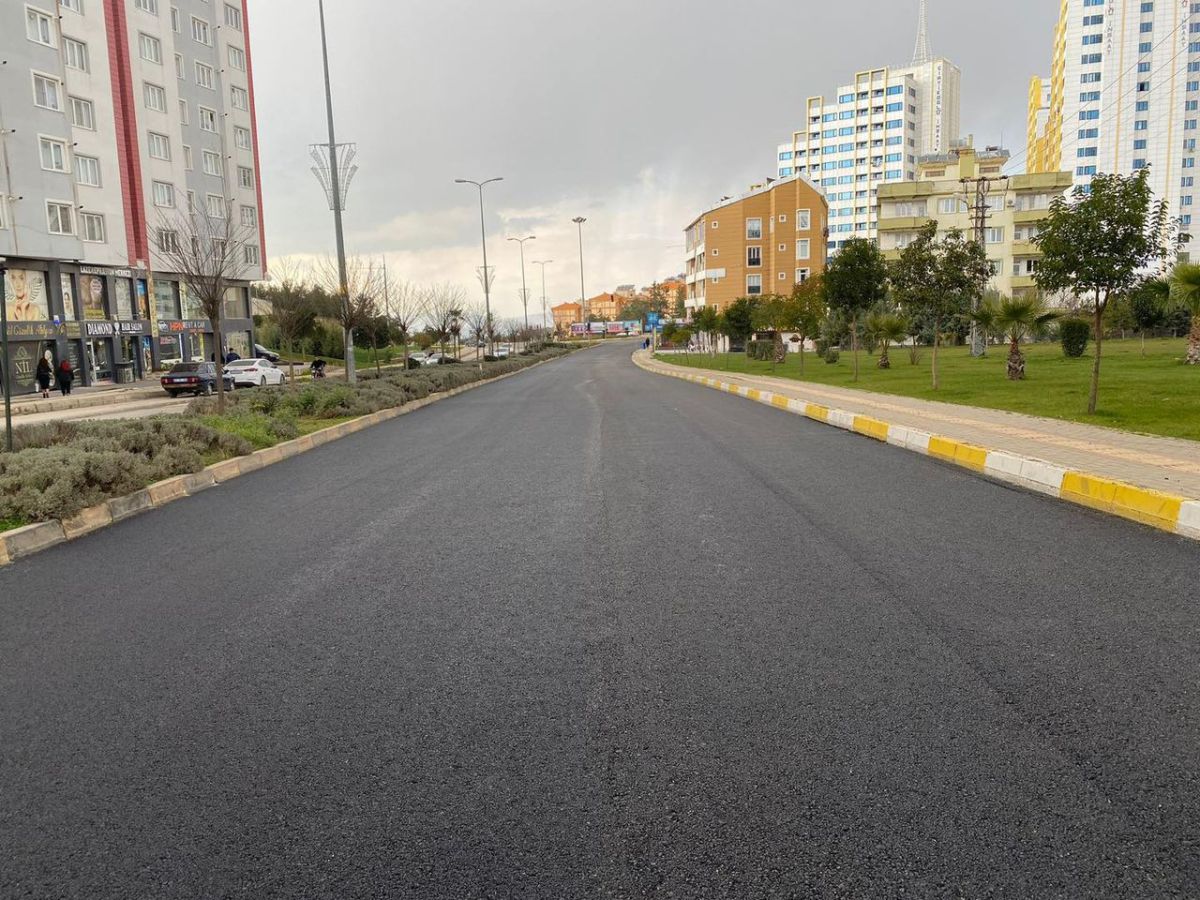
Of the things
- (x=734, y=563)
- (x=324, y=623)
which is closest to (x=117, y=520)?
(x=324, y=623)

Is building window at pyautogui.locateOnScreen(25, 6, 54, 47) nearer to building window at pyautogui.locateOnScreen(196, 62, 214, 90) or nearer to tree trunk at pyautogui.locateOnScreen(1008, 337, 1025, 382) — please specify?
building window at pyautogui.locateOnScreen(196, 62, 214, 90)

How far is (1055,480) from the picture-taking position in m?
8.86

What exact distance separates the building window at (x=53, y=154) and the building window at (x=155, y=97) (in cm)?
1186

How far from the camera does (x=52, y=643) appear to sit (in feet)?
15.7

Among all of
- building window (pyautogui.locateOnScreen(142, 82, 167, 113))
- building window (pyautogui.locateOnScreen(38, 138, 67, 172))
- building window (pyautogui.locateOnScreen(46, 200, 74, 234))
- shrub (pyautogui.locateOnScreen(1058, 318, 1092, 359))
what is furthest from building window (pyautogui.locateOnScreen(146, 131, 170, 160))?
shrub (pyautogui.locateOnScreen(1058, 318, 1092, 359))

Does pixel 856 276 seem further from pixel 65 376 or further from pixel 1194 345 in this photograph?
pixel 65 376

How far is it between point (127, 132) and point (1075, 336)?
1887 inches

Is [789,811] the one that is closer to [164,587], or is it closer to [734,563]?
[734,563]

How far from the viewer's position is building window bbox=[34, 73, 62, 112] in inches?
1426

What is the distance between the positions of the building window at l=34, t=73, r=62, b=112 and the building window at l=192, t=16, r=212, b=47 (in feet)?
57.5

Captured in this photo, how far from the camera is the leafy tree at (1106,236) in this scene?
12.4 meters

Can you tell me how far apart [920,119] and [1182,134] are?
143ft

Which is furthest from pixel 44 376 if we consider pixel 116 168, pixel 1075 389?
pixel 1075 389

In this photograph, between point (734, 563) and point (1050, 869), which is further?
point (734, 563)
